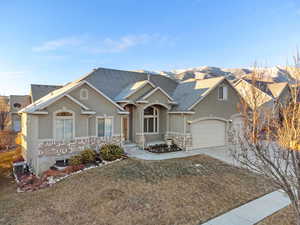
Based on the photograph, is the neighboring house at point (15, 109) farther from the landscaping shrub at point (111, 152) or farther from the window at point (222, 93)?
the window at point (222, 93)

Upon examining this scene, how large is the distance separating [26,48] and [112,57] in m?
12.1

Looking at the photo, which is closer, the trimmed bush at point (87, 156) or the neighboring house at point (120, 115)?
the neighboring house at point (120, 115)

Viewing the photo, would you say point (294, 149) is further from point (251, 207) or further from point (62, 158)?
point (62, 158)

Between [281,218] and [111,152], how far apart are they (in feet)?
30.4

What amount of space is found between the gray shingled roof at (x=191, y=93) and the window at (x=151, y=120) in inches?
72.4

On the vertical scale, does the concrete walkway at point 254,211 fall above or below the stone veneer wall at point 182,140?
below

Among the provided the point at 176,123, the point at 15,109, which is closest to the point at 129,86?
the point at 176,123

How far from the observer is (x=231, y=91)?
16969 millimetres

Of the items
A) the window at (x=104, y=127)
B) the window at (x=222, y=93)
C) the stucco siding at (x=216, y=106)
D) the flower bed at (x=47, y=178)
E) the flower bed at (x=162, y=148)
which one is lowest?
the flower bed at (x=47, y=178)

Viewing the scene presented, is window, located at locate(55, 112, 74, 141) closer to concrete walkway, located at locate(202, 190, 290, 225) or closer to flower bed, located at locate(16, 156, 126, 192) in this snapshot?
flower bed, located at locate(16, 156, 126, 192)

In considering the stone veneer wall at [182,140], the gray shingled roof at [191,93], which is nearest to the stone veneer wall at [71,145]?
the stone veneer wall at [182,140]

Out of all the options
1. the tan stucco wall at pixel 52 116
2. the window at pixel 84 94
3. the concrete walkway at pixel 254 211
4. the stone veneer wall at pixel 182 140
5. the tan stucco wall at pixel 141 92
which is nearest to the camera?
the concrete walkway at pixel 254 211

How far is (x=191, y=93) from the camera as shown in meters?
16.8

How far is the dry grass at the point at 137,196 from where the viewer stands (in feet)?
19.7
